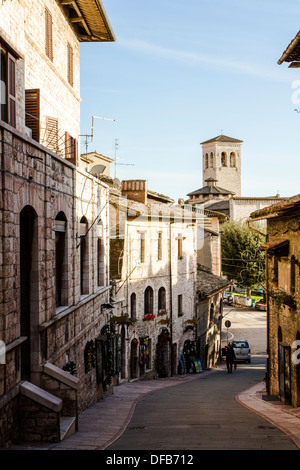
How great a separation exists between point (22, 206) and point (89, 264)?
752 cm

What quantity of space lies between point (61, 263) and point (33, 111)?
4058 millimetres

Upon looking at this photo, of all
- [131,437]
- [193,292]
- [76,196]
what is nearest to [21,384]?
[131,437]

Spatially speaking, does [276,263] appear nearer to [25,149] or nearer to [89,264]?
[89,264]

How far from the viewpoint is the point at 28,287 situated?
12.1 m

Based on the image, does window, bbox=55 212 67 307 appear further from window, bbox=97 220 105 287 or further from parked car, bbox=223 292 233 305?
parked car, bbox=223 292 233 305

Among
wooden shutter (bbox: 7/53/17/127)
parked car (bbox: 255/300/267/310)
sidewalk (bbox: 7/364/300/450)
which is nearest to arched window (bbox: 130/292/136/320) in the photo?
sidewalk (bbox: 7/364/300/450)

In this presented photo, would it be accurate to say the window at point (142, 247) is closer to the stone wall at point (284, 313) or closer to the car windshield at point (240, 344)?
the stone wall at point (284, 313)

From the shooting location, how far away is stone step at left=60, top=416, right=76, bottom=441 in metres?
11.5

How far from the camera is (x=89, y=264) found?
18203mm

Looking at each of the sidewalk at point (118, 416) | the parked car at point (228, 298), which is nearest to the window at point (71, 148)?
the sidewalk at point (118, 416)

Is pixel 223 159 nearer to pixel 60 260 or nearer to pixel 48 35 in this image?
pixel 48 35

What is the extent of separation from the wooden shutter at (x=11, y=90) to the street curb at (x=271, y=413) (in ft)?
29.6

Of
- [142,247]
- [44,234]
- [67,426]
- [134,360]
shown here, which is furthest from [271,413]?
[142,247]

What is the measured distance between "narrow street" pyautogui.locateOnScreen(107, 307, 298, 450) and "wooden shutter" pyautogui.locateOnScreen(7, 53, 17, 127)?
280 inches
